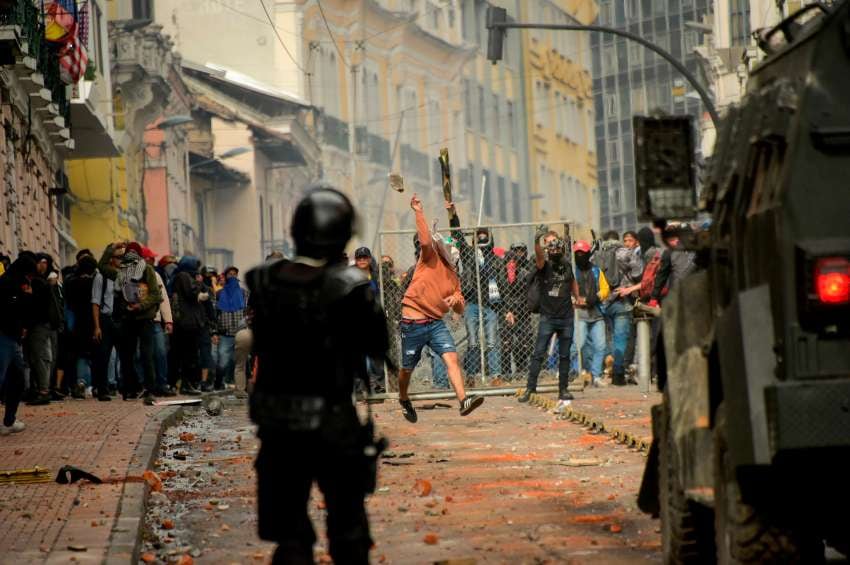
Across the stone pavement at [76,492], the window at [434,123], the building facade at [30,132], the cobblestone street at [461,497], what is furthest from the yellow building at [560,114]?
the cobblestone street at [461,497]

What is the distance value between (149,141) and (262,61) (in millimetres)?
13296

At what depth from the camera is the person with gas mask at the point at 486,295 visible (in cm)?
2516

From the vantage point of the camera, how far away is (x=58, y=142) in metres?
41.0

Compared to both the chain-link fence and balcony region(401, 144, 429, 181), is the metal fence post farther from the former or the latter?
balcony region(401, 144, 429, 181)

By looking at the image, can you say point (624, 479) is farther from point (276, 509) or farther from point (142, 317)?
point (142, 317)

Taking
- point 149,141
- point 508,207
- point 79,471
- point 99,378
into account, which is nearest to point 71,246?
point 149,141

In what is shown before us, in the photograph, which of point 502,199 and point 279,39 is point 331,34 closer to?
point 279,39

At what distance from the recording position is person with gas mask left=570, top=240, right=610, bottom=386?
25.8 m

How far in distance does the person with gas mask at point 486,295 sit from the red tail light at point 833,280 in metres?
18.5

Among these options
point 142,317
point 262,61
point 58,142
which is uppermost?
point 262,61

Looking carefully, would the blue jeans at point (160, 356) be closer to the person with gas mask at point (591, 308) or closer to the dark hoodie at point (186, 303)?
the dark hoodie at point (186, 303)

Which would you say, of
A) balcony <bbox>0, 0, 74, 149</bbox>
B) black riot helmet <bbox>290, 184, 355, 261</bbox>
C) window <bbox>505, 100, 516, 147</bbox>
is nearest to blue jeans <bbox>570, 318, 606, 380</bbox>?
balcony <bbox>0, 0, 74, 149</bbox>

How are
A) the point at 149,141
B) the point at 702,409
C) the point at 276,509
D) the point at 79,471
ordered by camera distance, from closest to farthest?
1. the point at 276,509
2. the point at 702,409
3. the point at 79,471
4. the point at 149,141

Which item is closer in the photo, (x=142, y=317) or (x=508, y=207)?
(x=142, y=317)
